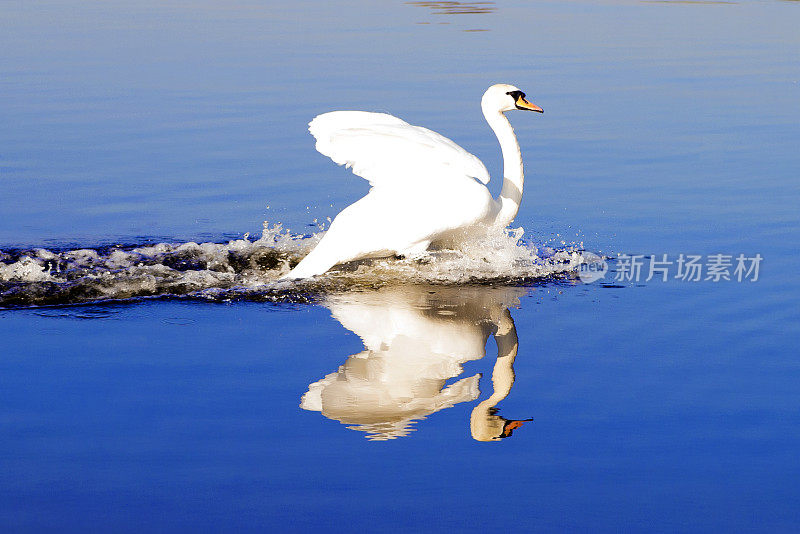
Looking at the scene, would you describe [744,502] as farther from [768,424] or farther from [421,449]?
[421,449]

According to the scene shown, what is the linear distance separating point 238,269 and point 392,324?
212 centimetres

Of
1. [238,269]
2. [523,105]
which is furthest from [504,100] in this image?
[238,269]

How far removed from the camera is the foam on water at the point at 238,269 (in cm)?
889

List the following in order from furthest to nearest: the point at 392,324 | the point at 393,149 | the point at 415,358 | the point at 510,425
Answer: the point at 393,149
the point at 392,324
the point at 415,358
the point at 510,425

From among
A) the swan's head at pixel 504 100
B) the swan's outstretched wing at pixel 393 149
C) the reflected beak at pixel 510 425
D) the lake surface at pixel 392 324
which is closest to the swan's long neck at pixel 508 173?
the swan's head at pixel 504 100

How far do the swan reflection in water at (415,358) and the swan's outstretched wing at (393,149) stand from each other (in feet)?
3.15

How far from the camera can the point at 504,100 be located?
1069 centimetres

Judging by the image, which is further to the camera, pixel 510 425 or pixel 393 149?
pixel 393 149

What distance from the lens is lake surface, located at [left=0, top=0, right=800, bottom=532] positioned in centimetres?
555

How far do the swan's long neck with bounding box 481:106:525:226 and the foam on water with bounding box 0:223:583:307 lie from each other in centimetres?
18

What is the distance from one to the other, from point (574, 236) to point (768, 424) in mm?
4317

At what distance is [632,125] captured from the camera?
15.0m

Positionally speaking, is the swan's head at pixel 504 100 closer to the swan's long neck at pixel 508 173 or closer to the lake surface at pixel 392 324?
the swan's long neck at pixel 508 173

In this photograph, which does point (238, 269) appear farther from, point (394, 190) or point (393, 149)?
point (393, 149)
